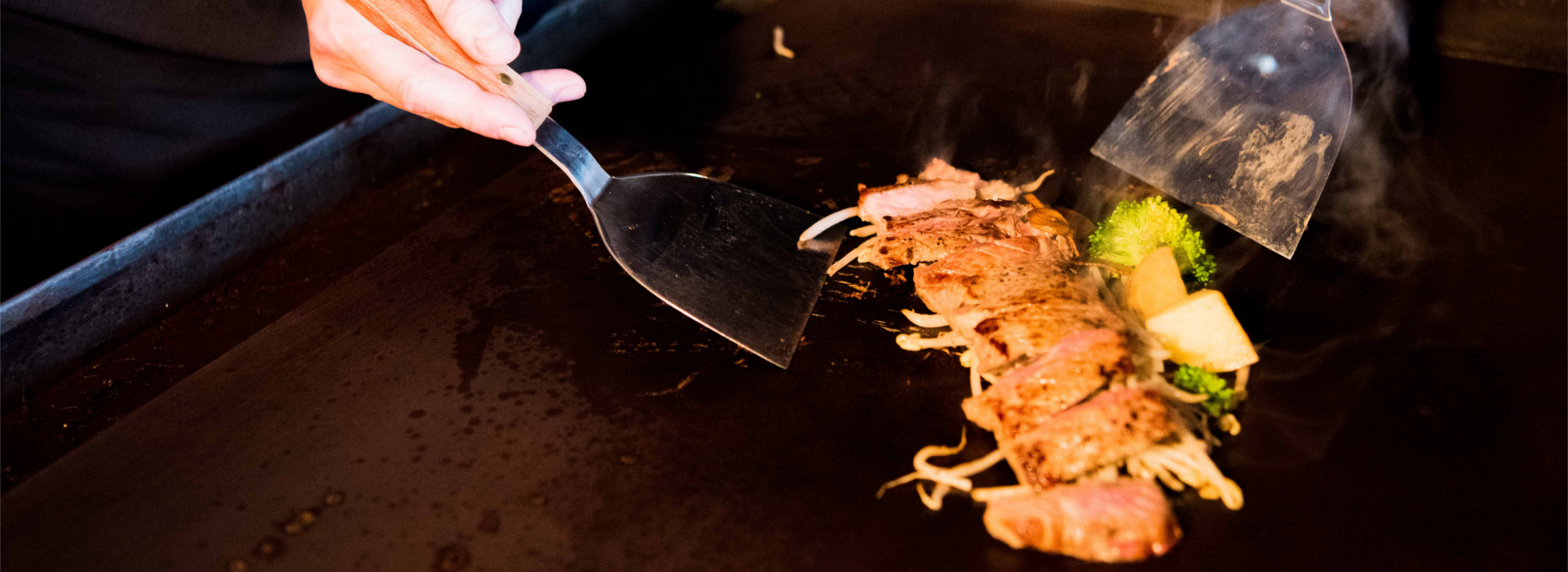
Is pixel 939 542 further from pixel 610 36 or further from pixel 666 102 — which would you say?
pixel 610 36

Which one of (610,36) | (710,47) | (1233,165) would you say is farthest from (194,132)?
(1233,165)

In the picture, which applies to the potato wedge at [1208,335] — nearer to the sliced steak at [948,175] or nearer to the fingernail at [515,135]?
the sliced steak at [948,175]

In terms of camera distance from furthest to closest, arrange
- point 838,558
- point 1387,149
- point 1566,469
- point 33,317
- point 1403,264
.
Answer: point 1387,149
point 1403,264
point 33,317
point 1566,469
point 838,558

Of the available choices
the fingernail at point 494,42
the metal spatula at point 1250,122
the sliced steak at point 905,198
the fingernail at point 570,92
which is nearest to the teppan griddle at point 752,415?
the metal spatula at point 1250,122

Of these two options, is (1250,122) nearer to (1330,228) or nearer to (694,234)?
(1330,228)

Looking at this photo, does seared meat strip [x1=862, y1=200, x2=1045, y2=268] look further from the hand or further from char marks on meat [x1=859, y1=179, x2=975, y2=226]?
the hand

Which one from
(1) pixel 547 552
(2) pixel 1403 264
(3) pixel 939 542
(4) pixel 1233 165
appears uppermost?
(4) pixel 1233 165

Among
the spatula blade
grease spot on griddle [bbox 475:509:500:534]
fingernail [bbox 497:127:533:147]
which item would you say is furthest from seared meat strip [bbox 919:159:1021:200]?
grease spot on griddle [bbox 475:509:500:534]
